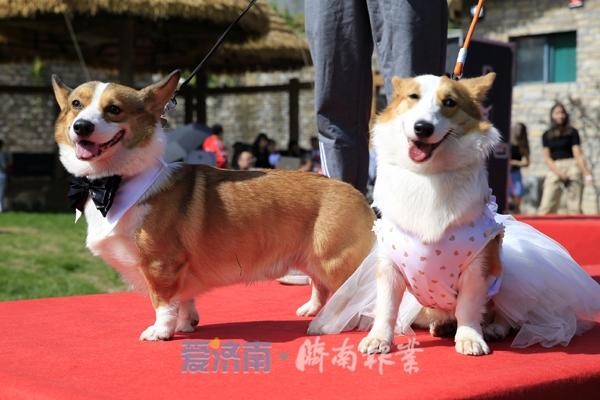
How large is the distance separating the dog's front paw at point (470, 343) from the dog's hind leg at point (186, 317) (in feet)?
3.16

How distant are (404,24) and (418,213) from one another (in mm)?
1081

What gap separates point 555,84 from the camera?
14.5m

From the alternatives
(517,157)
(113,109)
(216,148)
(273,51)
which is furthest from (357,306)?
(273,51)

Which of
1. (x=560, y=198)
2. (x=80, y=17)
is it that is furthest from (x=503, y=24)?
(x=80, y=17)

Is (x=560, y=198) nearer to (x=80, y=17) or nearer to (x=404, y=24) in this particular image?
(x=80, y=17)

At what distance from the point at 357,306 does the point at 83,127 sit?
107cm

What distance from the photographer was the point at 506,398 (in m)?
1.92

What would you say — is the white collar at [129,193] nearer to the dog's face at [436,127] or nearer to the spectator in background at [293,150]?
the dog's face at [436,127]

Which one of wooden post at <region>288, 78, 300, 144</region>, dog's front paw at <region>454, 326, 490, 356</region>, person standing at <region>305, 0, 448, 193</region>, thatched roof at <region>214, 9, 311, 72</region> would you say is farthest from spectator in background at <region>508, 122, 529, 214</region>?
dog's front paw at <region>454, 326, 490, 356</region>

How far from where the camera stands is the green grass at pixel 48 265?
5744mm

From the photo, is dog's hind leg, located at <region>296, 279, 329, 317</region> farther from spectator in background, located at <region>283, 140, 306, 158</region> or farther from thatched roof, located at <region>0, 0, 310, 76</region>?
spectator in background, located at <region>283, 140, 306, 158</region>

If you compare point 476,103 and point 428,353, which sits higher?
point 476,103

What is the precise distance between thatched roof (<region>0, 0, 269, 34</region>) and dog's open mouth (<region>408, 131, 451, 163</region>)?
8612 mm

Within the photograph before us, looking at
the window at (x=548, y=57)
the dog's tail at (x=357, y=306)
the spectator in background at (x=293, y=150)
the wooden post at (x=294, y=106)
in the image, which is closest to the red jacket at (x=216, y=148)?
the spectator in background at (x=293, y=150)
